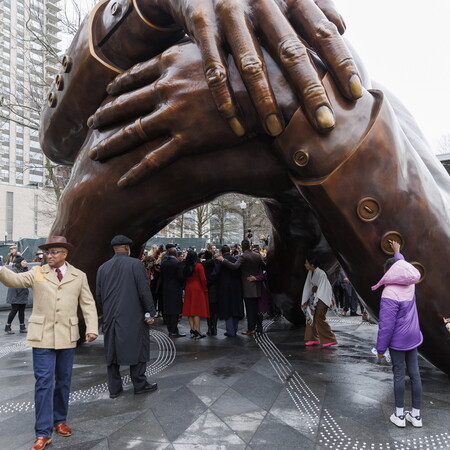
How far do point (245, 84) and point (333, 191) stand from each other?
137 centimetres

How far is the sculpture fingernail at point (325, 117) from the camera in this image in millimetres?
3979

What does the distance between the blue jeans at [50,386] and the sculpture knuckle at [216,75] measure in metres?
2.89

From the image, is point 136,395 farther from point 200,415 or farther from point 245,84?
point 245,84

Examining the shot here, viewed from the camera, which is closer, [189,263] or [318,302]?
[318,302]

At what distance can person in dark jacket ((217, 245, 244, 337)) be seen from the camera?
830cm

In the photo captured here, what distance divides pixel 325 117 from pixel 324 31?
34.3 inches

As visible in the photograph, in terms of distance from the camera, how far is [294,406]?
452 centimetres

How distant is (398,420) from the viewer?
13.1 feet

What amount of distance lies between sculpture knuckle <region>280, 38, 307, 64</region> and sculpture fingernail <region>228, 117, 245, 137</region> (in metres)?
0.75

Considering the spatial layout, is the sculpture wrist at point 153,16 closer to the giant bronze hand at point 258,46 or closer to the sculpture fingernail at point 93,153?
the giant bronze hand at point 258,46

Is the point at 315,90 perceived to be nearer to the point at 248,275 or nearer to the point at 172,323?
the point at 248,275

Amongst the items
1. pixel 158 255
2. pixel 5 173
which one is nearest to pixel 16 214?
pixel 5 173

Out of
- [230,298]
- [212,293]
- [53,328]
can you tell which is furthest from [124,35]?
[212,293]

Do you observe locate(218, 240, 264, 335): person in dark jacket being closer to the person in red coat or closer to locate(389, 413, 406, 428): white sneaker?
the person in red coat
